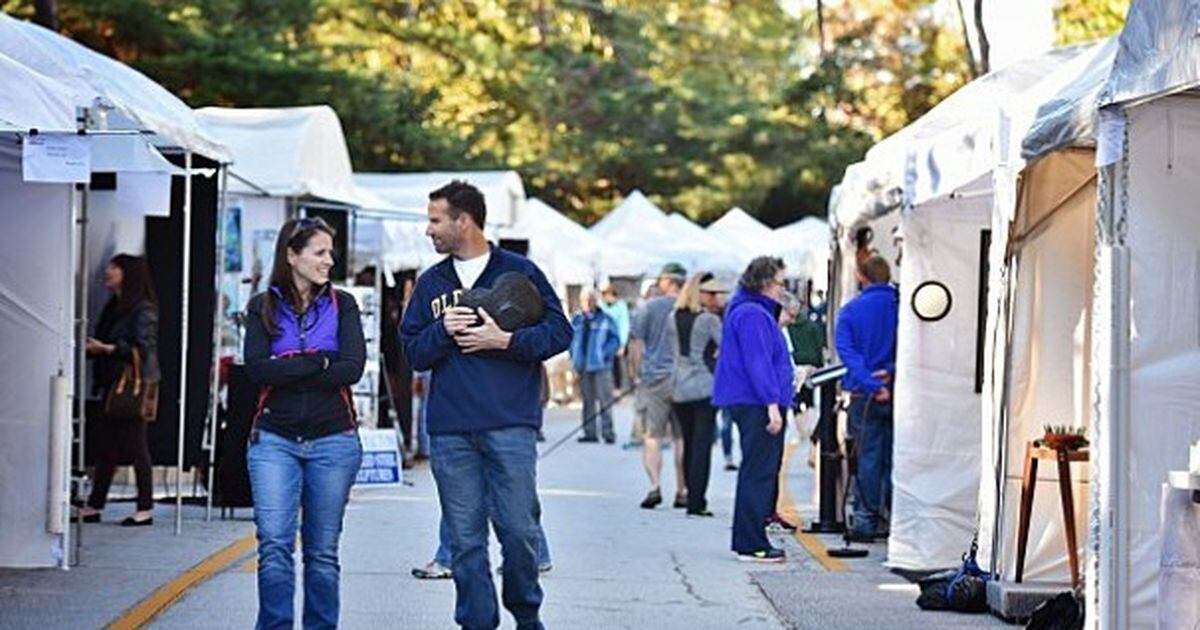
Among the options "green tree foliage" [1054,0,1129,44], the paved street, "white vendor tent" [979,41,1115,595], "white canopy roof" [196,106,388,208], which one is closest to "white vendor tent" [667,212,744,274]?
"green tree foliage" [1054,0,1129,44]

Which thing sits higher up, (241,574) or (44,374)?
(44,374)

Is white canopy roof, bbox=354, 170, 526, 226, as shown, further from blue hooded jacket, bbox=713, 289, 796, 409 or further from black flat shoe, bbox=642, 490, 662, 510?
blue hooded jacket, bbox=713, 289, 796, 409

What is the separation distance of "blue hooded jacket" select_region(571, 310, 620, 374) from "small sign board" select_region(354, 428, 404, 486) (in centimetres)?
1061

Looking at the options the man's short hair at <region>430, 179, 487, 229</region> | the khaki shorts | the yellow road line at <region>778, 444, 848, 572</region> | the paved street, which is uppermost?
the man's short hair at <region>430, 179, 487, 229</region>

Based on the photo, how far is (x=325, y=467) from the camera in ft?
30.2

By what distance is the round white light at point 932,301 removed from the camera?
1363cm

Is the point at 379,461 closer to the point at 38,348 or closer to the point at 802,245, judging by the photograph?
the point at 38,348

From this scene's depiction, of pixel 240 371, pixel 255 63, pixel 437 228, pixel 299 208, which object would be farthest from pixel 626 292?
pixel 437 228

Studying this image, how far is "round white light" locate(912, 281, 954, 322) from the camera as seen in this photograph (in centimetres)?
1363

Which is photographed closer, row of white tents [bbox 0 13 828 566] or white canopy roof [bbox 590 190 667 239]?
row of white tents [bbox 0 13 828 566]

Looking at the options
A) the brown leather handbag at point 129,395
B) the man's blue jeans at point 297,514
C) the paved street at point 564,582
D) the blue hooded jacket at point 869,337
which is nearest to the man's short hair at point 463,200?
the man's blue jeans at point 297,514

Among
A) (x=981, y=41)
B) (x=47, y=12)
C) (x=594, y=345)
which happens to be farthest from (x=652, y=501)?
(x=594, y=345)

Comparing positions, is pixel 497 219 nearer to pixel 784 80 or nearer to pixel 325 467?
pixel 325 467

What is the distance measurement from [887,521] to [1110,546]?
287 inches
